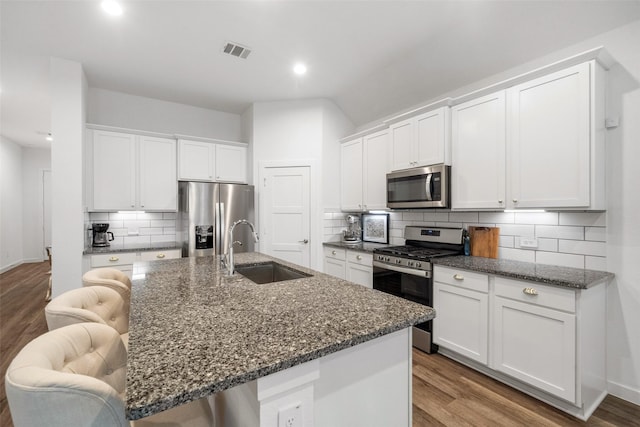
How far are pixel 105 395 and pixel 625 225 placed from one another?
3.02 m

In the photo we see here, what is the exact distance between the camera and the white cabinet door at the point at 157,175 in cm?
373

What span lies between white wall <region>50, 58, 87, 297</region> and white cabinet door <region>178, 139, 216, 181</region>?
3.54 feet

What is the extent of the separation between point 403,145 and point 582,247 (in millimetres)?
1808

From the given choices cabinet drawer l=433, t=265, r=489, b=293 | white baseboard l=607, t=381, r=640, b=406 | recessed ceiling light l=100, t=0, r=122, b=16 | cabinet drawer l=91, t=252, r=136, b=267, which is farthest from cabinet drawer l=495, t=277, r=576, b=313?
cabinet drawer l=91, t=252, r=136, b=267

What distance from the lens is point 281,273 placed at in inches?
88.2

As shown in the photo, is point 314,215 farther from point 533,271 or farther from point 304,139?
point 533,271

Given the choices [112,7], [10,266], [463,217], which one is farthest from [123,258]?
[10,266]

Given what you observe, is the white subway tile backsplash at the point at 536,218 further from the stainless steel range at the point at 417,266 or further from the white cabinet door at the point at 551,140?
the stainless steel range at the point at 417,266

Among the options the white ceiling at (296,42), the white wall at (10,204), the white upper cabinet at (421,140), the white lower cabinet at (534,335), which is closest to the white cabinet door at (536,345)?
the white lower cabinet at (534,335)

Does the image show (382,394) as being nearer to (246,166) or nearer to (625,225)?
(625,225)

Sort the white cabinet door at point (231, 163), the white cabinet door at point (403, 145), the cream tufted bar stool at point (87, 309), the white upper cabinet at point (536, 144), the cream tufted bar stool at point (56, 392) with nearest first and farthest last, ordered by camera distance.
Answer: the cream tufted bar stool at point (56, 392)
the cream tufted bar stool at point (87, 309)
the white upper cabinet at point (536, 144)
the white cabinet door at point (403, 145)
the white cabinet door at point (231, 163)

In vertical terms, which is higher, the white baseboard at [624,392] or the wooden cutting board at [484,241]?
the wooden cutting board at [484,241]

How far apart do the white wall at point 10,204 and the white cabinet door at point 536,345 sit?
348 inches

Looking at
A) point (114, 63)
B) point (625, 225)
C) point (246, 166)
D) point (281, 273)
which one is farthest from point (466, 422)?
point (114, 63)
